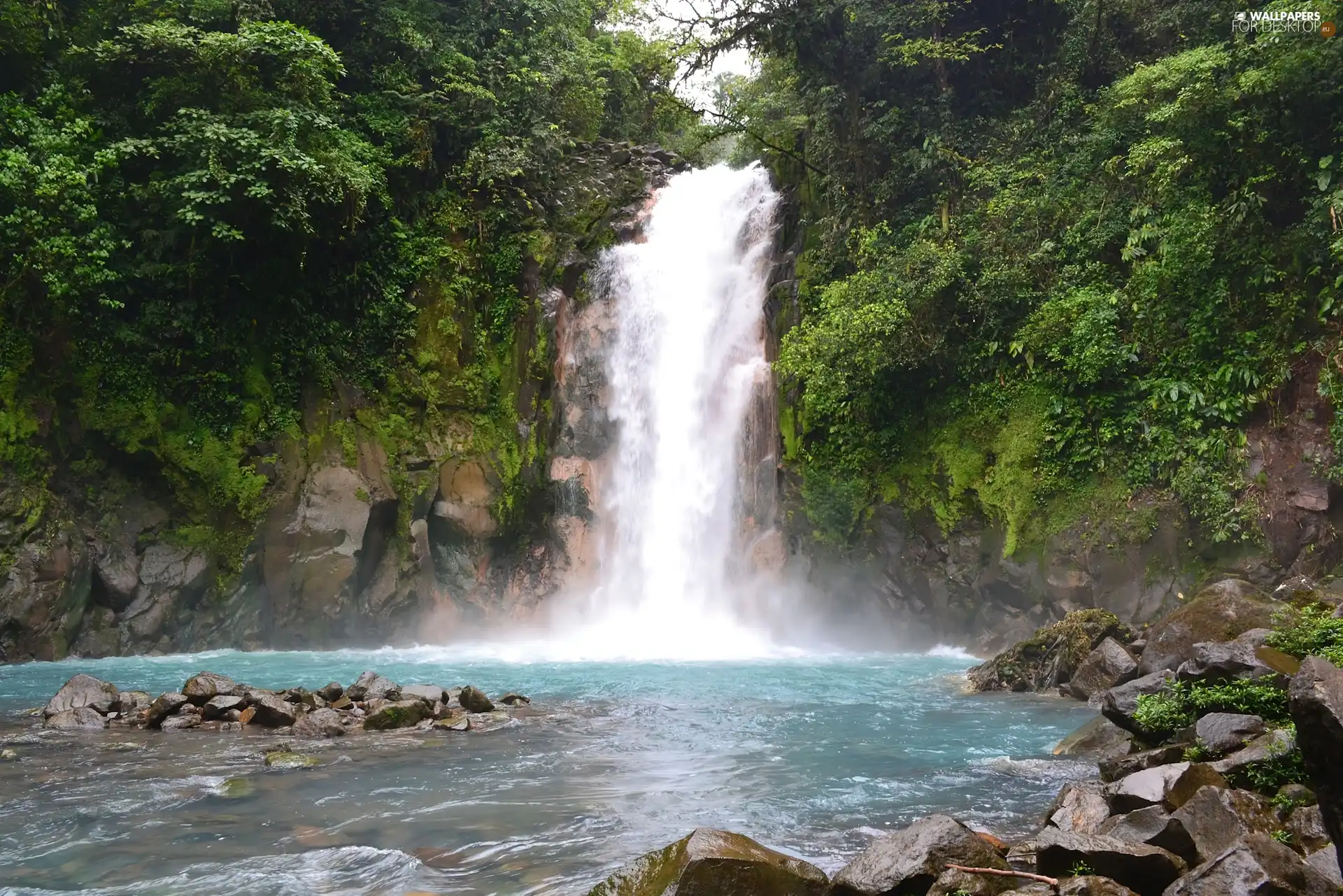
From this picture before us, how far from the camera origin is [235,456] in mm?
16219

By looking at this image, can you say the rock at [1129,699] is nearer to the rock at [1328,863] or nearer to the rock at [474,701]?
the rock at [1328,863]

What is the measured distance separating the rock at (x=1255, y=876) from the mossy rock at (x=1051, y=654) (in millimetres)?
7493

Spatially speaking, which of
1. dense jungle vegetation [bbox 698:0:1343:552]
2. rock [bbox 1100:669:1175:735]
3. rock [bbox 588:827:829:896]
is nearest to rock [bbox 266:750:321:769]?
rock [bbox 588:827:829:896]

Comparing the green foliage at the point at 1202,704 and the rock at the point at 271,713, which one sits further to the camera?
the rock at the point at 271,713

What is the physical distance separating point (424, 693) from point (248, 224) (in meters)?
9.74

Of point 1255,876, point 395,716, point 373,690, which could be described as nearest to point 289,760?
point 395,716

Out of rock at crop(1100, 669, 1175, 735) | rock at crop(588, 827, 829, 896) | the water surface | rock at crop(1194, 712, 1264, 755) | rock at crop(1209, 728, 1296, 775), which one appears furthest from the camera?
rock at crop(1100, 669, 1175, 735)

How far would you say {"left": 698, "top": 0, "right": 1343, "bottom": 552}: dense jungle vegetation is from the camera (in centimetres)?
1227

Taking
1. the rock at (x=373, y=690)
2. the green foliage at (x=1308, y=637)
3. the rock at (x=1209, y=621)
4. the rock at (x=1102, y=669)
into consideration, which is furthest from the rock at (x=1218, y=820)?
the rock at (x=373, y=690)

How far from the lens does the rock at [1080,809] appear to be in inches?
204

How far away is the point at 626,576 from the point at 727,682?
20.9 feet

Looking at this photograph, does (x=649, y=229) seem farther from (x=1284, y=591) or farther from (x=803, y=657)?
→ (x=1284, y=591)

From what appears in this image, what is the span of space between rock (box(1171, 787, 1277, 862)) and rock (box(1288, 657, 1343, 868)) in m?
0.74

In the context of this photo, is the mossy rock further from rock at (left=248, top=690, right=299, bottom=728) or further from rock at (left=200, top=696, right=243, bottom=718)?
rock at (left=200, top=696, right=243, bottom=718)
